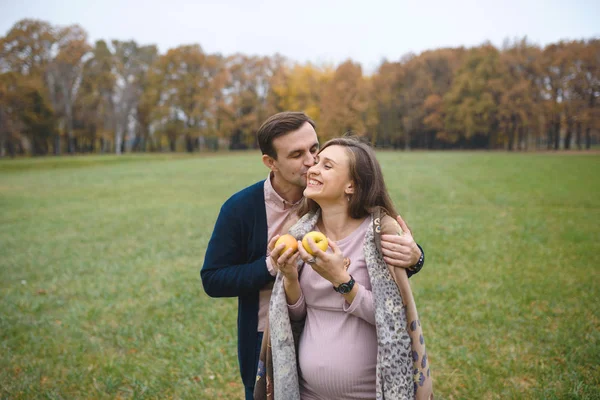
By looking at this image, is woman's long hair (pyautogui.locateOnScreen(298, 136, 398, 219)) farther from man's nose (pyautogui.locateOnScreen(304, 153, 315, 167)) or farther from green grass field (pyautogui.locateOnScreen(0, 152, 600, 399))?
green grass field (pyautogui.locateOnScreen(0, 152, 600, 399))

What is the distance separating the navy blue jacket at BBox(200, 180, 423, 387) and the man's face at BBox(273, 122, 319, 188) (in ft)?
0.74

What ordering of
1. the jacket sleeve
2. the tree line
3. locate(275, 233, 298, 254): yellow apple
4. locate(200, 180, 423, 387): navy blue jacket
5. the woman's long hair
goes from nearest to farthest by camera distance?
locate(275, 233, 298, 254): yellow apple, the woman's long hair, the jacket sleeve, locate(200, 180, 423, 387): navy blue jacket, the tree line

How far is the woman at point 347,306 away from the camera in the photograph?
2152mm

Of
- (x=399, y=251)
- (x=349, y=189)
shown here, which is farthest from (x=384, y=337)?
(x=349, y=189)

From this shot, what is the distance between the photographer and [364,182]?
7.82 feet

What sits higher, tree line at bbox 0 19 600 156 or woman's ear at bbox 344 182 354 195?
tree line at bbox 0 19 600 156

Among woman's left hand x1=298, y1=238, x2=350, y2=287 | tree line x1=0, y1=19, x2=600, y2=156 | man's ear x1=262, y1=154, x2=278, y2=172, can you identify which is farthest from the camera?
tree line x1=0, y1=19, x2=600, y2=156

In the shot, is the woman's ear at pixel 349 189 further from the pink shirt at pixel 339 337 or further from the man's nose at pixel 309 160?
the man's nose at pixel 309 160

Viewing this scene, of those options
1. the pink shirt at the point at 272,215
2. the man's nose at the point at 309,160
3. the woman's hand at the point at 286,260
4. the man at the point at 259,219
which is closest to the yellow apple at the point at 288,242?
the woman's hand at the point at 286,260

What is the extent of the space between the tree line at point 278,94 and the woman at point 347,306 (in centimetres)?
4664

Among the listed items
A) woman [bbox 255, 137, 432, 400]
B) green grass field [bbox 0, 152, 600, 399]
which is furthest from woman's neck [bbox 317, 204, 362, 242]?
green grass field [bbox 0, 152, 600, 399]

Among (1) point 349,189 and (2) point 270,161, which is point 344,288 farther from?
(2) point 270,161

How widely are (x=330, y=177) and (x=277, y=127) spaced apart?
567 mm

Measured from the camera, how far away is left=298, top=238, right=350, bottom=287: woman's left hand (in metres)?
2.02
